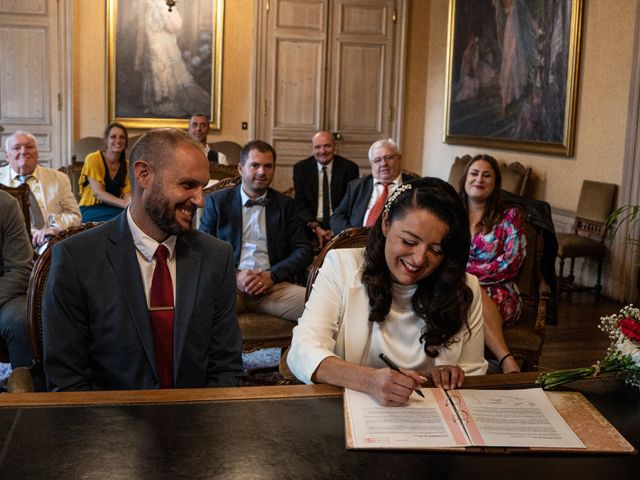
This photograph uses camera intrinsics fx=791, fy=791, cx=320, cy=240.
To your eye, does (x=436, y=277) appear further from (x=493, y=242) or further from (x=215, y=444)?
(x=493, y=242)

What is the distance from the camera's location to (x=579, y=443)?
1.69 meters

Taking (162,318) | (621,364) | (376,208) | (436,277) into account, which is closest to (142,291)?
(162,318)

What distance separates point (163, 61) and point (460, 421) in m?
9.42

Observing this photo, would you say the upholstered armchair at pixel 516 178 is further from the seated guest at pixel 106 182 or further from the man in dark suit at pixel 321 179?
the seated guest at pixel 106 182

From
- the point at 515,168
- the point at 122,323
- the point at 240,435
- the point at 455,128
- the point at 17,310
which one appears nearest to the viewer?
the point at 240,435

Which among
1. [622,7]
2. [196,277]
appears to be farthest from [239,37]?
[196,277]

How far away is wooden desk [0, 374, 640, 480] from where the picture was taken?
1495 millimetres

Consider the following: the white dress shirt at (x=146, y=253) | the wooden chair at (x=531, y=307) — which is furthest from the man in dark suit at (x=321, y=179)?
the white dress shirt at (x=146, y=253)

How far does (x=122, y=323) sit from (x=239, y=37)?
9.07 meters

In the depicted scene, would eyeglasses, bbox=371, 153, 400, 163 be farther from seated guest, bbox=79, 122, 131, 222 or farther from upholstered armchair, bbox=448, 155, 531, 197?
upholstered armchair, bbox=448, 155, 531, 197

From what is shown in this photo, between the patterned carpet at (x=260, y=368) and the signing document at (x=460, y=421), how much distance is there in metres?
2.61

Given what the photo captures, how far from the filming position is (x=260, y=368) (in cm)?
481

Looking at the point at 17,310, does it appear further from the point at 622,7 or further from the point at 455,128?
the point at 455,128

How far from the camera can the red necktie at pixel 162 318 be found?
88.0 inches
